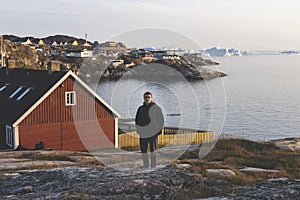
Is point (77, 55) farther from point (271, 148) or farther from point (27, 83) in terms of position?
point (271, 148)

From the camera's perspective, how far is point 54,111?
76.0 feet

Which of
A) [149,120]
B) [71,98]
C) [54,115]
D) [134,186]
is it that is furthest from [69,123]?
[134,186]

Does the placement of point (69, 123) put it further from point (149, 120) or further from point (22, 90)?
point (149, 120)

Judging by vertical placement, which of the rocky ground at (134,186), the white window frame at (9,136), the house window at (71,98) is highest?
the house window at (71,98)

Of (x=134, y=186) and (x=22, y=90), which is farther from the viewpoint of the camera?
(x=22, y=90)

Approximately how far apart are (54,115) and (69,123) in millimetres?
1139

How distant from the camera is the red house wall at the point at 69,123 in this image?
72.6 ft

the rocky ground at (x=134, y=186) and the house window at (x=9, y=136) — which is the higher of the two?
the rocky ground at (x=134, y=186)

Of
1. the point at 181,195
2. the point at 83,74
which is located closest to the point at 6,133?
the point at 181,195

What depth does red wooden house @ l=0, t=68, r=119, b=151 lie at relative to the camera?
21875mm

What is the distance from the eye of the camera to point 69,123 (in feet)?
78.4

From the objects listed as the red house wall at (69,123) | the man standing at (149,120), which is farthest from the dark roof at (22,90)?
the man standing at (149,120)

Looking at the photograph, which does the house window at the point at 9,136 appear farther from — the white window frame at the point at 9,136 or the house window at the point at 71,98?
the house window at the point at 71,98

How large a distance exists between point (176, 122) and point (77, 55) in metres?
95.7
